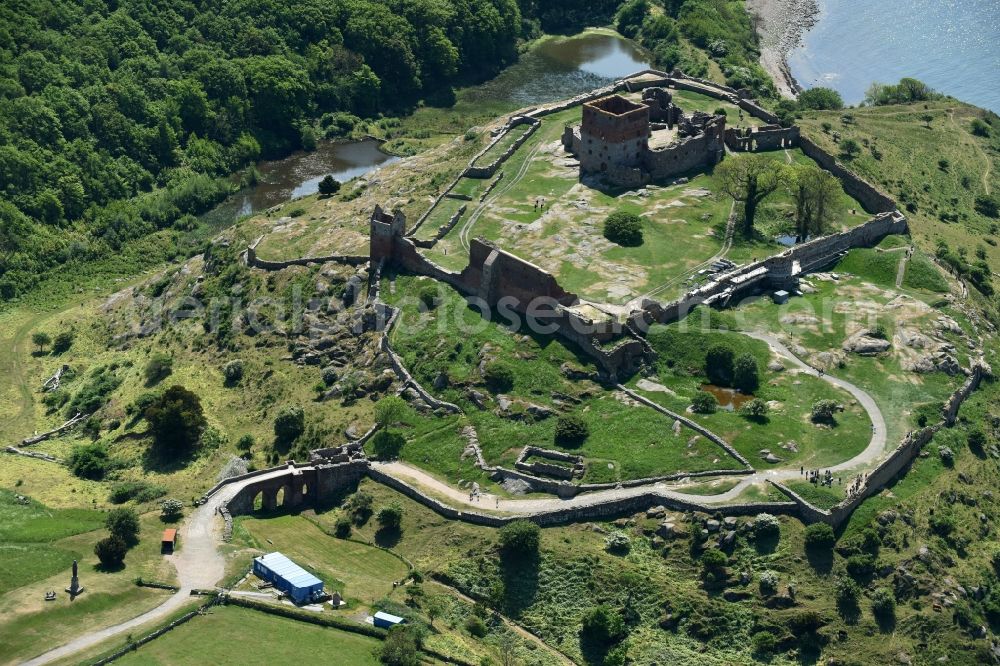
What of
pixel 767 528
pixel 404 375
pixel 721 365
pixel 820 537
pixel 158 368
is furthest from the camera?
pixel 158 368

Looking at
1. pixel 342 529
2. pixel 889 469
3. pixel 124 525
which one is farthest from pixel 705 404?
pixel 124 525

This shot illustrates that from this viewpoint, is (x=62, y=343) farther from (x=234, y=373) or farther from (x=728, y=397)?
(x=728, y=397)

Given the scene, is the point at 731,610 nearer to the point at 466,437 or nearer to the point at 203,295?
the point at 466,437

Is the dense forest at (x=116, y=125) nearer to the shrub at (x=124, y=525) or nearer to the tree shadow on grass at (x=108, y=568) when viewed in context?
the shrub at (x=124, y=525)

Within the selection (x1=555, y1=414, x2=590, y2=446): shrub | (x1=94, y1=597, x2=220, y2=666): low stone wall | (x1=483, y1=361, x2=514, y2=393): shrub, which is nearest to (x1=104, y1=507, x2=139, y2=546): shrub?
(x1=94, y1=597, x2=220, y2=666): low stone wall

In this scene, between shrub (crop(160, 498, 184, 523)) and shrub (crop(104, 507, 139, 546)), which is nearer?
shrub (crop(104, 507, 139, 546))

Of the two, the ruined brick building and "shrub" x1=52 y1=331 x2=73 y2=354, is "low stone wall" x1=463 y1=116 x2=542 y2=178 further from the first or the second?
"shrub" x1=52 y1=331 x2=73 y2=354
